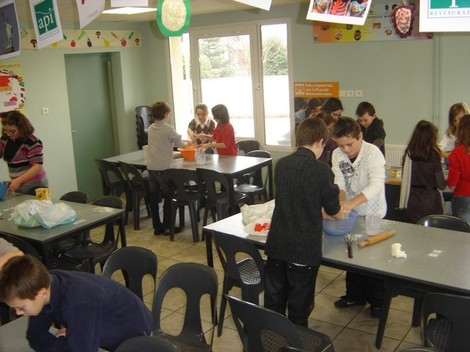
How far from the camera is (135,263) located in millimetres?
3516

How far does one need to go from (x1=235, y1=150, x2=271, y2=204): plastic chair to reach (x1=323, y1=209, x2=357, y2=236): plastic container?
2979mm

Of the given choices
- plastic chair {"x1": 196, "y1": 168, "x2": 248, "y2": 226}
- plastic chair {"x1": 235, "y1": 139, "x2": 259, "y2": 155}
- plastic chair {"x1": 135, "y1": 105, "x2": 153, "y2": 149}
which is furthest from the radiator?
plastic chair {"x1": 135, "y1": 105, "x2": 153, "y2": 149}

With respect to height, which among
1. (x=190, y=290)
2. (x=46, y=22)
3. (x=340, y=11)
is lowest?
(x=190, y=290)

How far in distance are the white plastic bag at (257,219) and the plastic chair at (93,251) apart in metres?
1.37

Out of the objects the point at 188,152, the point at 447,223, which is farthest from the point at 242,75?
the point at 447,223

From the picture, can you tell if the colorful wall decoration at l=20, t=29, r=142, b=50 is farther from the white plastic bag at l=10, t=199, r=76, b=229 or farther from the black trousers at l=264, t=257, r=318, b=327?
the black trousers at l=264, t=257, r=318, b=327

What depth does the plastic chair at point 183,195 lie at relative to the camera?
636 centimetres

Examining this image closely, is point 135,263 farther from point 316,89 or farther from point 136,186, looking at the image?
point 316,89

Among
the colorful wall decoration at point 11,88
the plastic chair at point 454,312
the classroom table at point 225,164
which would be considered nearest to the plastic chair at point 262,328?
the plastic chair at point 454,312

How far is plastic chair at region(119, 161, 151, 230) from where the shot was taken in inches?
275

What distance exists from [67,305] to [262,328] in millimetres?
896

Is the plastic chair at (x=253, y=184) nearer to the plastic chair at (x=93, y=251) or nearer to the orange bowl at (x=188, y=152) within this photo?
the orange bowl at (x=188, y=152)

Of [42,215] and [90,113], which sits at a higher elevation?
[90,113]

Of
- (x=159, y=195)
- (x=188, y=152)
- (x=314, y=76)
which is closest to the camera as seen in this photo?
(x=159, y=195)
